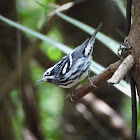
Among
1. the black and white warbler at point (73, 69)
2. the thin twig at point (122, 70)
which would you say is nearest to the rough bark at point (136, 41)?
the thin twig at point (122, 70)

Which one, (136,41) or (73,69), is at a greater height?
(73,69)

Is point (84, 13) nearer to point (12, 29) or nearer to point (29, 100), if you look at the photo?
point (12, 29)

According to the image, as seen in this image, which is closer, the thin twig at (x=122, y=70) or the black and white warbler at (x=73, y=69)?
the thin twig at (x=122, y=70)

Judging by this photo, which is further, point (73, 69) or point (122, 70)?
point (73, 69)

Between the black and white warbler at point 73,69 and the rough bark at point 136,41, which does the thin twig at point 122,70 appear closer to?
the rough bark at point 136,41

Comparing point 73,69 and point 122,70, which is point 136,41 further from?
point 73,69

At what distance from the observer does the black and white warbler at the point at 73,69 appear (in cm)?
167

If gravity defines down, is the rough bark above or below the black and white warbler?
below

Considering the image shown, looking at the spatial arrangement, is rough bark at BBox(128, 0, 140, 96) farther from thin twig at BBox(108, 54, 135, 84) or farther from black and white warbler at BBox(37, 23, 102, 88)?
black and white warbler at BBox(37, 23, 102, 88)

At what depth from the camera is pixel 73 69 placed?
5.63 feet

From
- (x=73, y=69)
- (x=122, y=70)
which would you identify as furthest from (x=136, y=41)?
(x=73, y=69)

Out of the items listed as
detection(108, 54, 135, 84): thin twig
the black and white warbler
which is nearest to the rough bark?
detection(108, 54, 135, 84): thin twig

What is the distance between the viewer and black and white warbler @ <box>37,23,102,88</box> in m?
1.67

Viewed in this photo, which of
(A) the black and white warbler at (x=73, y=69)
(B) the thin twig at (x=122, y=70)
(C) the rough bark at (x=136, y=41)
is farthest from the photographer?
(A) the black and white warbler at (x=73, y=69)
